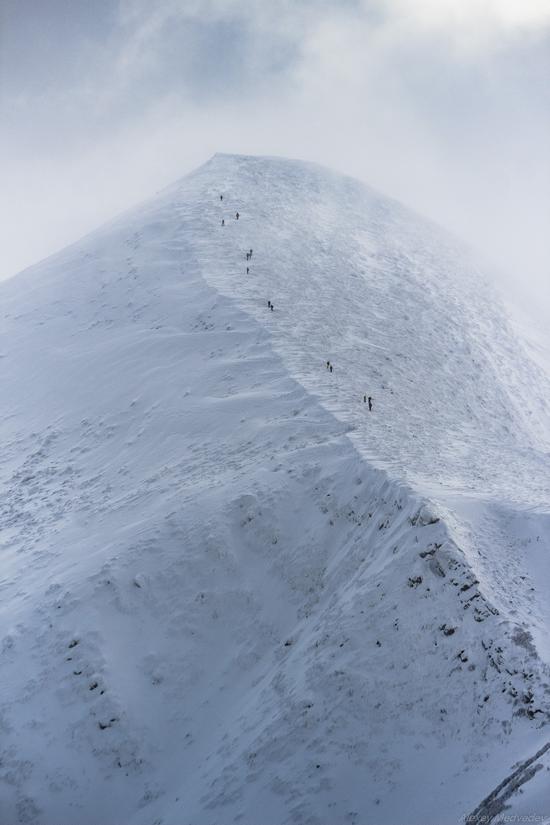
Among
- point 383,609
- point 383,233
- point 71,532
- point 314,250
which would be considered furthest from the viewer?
point 383,233

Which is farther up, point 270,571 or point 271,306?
point 271,306

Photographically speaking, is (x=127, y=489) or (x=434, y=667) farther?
(x=127, y=489)

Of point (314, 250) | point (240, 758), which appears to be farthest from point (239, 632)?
point (314, 250)

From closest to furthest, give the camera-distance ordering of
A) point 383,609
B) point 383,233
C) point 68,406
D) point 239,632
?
point 383,609, point 239,632, point 68,406, point 383,233

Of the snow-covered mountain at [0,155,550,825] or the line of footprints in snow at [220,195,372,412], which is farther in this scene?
the line of footprints in snow at [220,195,372,412]

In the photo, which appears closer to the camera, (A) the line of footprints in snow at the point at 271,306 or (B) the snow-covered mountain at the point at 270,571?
(B) the snow-covered mountain at the point at 270,571

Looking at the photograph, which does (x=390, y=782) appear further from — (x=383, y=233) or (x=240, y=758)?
(x=383, y=233)

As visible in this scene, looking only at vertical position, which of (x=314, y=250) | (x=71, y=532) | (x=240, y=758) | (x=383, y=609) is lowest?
(x=240, y=758)

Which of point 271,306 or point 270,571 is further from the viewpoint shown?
point 271,306
